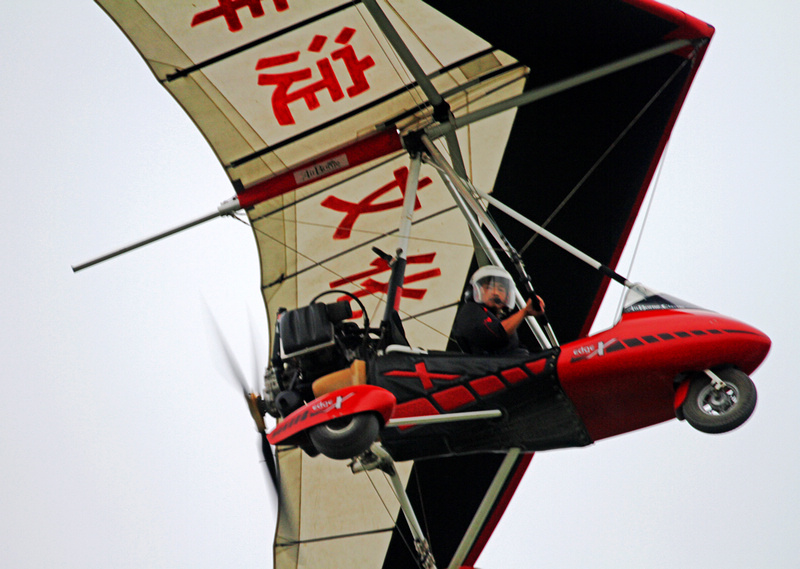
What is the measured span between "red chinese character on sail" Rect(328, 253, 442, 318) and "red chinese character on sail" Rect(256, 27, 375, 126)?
203 centimetres

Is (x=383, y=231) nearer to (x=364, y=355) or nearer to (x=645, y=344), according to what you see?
(x=364, y=355)

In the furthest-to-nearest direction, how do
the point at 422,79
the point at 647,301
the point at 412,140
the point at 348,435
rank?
the point at 412,140, the point at 422,79, the point at 647,301, the point at 348,435

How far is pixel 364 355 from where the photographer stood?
789 cm

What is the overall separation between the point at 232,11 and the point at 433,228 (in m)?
3.35

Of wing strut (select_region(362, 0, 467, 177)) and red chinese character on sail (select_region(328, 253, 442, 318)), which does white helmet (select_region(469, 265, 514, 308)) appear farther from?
red chinese character on sail (select_region(328, 253, 442, 318))

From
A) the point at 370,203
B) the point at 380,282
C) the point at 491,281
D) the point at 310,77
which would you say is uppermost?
the point at 310,77

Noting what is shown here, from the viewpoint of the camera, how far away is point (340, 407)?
692 cm

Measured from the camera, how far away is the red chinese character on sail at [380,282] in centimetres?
1177

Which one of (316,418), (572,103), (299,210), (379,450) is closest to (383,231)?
(299,210)

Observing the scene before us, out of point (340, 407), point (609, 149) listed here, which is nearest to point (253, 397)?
point (340, 407)

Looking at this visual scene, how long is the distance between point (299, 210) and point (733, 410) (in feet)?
19.4

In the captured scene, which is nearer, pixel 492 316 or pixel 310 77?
pixel 492 316

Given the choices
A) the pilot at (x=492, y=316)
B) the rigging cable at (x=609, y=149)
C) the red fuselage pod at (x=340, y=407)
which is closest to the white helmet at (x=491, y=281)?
the pilot at (x=492, y=316)

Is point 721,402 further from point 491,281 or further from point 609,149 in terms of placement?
point 609,149
